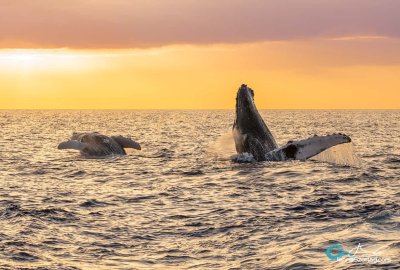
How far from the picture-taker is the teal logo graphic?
9242mm

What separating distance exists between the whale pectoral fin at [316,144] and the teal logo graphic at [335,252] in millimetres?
8914

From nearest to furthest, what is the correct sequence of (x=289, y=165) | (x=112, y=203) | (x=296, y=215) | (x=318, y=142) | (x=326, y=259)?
1. (x=326, y=259)
2. (x=296, y=215)
3. (x=112, y=203)
4. (x=318, y=142)
5. (x=289, y=165)

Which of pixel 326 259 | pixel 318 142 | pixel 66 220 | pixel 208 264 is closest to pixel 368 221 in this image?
pixel 326 259

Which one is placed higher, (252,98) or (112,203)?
(252,98)

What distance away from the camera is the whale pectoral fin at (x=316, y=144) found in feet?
61.2

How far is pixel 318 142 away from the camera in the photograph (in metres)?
19.7

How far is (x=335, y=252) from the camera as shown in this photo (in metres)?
9.50

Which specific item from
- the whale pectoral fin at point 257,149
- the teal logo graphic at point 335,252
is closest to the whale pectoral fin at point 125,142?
the whale pectoral fin at point 257,149

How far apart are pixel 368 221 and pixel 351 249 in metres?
2.38

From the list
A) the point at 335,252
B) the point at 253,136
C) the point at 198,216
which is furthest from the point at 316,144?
the point at 335,252

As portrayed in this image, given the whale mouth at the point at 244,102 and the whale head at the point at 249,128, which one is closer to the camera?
the whale head at the point at 249,128

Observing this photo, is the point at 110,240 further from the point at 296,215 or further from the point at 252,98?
the point at 252,98

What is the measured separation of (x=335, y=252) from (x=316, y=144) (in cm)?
1055

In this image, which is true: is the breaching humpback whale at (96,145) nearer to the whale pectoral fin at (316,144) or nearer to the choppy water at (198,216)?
the choppy water at (198,216)
